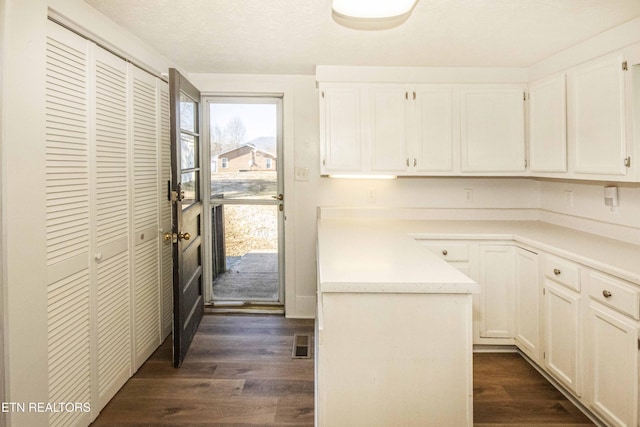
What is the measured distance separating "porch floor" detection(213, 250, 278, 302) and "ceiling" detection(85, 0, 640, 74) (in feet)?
6.03

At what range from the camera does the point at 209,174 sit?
3.73m

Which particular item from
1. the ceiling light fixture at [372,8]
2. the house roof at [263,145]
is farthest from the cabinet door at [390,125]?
the ceiling light fixture at [372,8]

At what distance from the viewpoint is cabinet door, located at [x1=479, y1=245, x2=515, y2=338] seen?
9.16 feet

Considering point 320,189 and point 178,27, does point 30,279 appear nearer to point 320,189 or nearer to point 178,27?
point 178,27

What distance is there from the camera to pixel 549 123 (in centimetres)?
284

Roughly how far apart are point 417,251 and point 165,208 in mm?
1932

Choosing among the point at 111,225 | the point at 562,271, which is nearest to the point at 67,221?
the point at 111,225

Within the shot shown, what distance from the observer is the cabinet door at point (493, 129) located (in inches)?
123

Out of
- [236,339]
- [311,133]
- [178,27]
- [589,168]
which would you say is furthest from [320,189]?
[589,168]

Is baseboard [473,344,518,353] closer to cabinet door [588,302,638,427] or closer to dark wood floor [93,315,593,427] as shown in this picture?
dark wood floor [93,315,593,427]

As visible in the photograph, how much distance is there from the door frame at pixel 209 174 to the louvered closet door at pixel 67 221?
5.45 ft

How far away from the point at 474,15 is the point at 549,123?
Result: 1.19 m

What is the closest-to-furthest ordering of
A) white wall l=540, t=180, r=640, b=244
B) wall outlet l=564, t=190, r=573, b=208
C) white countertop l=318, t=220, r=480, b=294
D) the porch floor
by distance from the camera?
1. white countertop l=318, t=220, r=480, b=294
2. white wall l=540, t=180, r=640, b=244
3. wall outlet l=564, t=190, r=573, b=208
4. the porch floor

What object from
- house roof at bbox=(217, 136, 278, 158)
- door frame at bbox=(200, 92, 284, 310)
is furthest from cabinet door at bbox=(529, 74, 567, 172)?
house roof at bbox=(217, 136, 278, 158)
